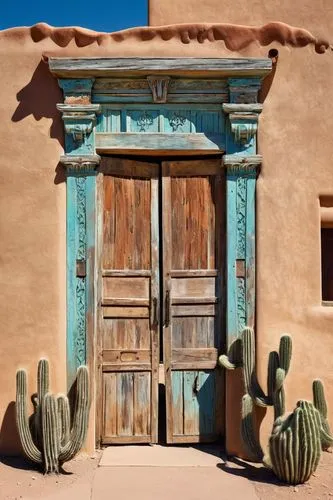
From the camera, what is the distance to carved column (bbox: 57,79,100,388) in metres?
4.54

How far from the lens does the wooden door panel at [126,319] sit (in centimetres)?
470

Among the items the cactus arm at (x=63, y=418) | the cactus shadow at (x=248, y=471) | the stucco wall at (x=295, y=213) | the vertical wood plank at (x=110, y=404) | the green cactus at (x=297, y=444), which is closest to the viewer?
the green cactus at (x=297, y=444)

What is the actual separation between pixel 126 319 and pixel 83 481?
136 centimetres

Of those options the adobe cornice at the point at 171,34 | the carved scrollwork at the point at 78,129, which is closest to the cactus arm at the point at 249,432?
the carved scrollwork at the point at 78,129

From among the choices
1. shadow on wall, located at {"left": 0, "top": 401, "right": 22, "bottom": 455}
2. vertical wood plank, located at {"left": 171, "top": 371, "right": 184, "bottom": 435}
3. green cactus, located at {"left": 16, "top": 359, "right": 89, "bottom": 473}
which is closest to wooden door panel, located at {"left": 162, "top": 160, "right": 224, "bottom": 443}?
vertical wood plank, located at {"left": 171, "top": 371, "right": 184, "bottom": 435}

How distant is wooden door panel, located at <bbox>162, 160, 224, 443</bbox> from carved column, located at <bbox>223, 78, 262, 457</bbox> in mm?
149

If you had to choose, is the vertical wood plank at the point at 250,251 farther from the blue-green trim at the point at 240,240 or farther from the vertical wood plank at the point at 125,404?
the vertical wood plank at the point at 125,404

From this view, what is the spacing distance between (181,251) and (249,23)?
222 cm

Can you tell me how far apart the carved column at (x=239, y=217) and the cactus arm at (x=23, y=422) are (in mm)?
1613

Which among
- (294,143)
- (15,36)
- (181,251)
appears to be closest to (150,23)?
(15,36)

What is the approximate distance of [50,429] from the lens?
13.5 ft

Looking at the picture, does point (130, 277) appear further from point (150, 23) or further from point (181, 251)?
point (150, 23)

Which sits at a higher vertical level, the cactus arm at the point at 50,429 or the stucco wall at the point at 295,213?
the stucco wall at the point at 295,213

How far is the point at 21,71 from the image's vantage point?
4629mm
